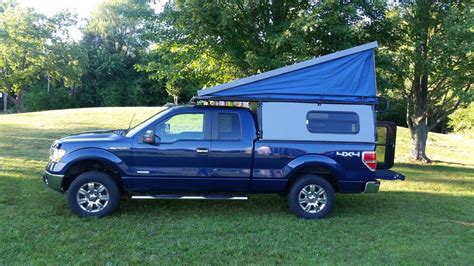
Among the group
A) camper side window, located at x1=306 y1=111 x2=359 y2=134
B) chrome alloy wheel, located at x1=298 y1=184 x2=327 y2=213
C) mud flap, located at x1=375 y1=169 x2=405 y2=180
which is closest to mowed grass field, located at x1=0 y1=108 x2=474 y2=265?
chrome alloy wheel, located at x1=298 y1=184 x2=327 y2=213

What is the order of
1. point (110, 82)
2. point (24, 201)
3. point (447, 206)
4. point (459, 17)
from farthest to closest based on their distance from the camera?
1. point (110, 82)
2. point (459, 17)
3. point (447, 206)
4. point (24, 201)

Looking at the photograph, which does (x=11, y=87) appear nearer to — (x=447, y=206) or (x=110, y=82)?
(x=110, y=82)

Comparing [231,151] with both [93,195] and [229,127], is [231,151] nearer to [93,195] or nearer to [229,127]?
[229,127]

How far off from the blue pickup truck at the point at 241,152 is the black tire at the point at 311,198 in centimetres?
2

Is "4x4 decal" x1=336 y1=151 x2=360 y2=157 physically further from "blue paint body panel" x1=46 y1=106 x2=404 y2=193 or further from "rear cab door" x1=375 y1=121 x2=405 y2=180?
"rear cab door" x1=375 y1=121 x2=405 y2=180

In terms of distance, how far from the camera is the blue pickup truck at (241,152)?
6.52 meters

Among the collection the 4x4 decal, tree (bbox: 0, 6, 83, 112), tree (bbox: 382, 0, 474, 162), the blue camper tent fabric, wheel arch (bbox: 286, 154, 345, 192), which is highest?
tree (bbox: 0, 6, 83, 112)

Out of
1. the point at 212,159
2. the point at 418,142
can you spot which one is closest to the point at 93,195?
the point at 212,159

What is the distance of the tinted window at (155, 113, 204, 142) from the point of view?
6.69m

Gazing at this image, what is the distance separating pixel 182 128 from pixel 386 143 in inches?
143

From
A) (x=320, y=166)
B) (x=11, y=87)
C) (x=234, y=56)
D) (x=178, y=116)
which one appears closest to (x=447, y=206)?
(x=320, y=166)

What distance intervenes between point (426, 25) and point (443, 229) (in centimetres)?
771

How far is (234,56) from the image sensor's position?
38.4 feet

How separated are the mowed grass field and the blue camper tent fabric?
1874 mm
